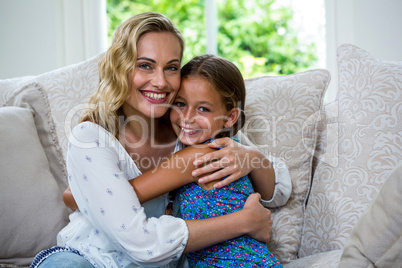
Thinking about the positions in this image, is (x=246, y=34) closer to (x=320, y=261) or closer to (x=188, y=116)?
(x=188, y=116)

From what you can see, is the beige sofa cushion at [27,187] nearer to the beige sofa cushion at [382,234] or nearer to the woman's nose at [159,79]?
the woman's nose at [159,79]

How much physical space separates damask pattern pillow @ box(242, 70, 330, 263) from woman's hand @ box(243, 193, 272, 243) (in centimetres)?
22

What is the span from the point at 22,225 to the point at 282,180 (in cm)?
91

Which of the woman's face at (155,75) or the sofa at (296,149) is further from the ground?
the woman's face at (155,75)

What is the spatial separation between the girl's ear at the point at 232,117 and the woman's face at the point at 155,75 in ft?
0.70

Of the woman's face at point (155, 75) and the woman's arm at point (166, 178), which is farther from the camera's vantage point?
the woman's face at point (155, 75)

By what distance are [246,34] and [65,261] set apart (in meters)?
4.06

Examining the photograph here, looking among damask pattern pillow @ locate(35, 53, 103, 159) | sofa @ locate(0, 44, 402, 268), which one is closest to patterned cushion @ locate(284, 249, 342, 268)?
sofa @ locate(0, 44, 402, 268)

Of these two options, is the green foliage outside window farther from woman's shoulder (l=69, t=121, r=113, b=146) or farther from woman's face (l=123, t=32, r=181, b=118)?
woman's shoulder (l=69, t=121, r=113, b=146)

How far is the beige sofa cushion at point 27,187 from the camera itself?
1.42m

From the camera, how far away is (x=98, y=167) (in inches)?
47.1

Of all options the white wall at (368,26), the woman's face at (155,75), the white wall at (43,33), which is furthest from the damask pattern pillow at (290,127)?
the white wall at (43,33)

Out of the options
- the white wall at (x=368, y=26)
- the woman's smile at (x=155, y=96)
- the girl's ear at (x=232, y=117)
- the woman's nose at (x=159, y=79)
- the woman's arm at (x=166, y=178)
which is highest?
the white wall at (x=368, y=26)

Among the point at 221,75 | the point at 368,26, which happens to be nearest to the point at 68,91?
the point at 221,75
